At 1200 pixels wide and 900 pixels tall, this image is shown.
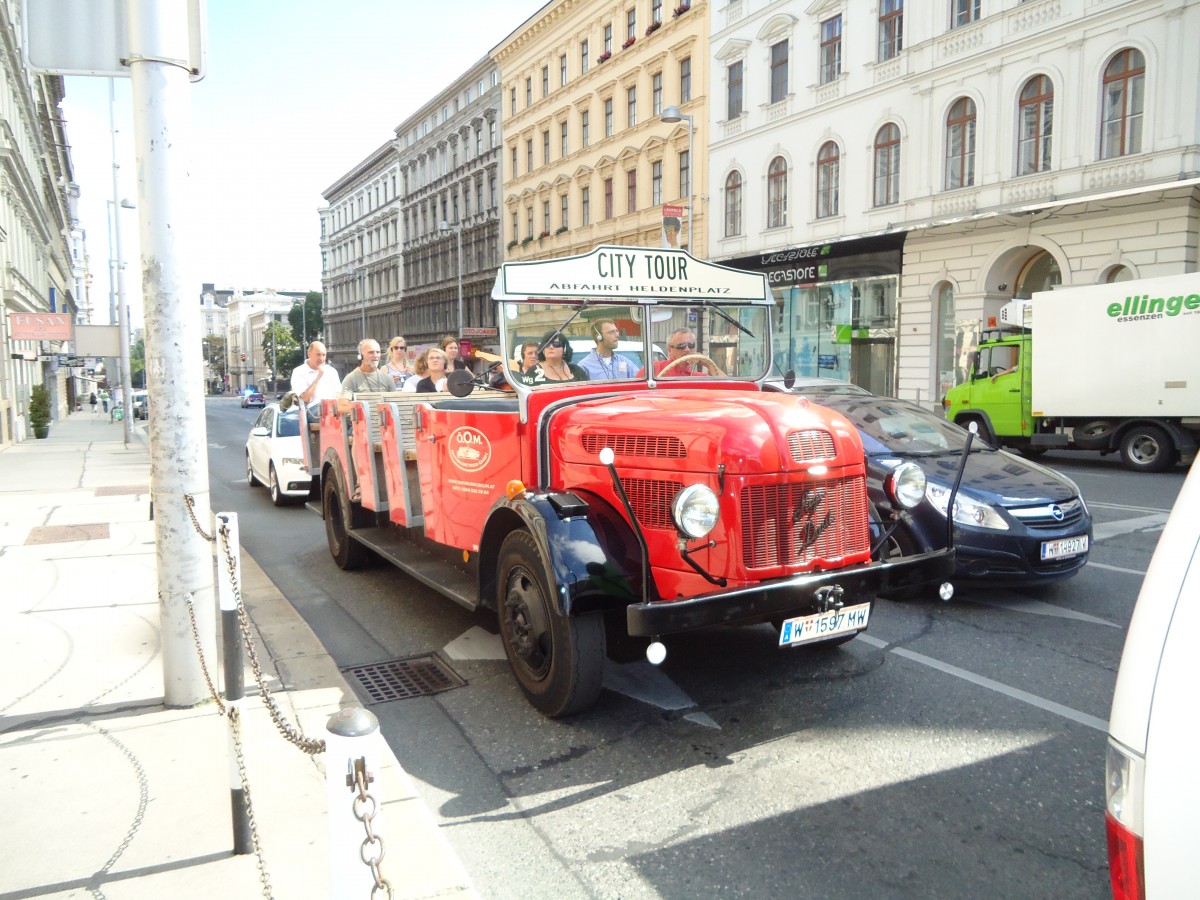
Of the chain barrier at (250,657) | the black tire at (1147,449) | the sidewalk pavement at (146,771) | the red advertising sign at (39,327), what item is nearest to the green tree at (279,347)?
the red advertising sign at (39,327)

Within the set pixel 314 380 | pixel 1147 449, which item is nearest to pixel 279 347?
pixel 314 380

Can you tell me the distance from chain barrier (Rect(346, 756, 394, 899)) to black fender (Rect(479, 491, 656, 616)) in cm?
222

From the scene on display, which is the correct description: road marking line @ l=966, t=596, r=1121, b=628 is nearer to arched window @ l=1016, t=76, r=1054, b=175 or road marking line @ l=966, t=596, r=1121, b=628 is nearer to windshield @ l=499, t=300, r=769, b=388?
→ windshield @ l=499, t=300, r=769, b=388

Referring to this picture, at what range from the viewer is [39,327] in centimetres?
2058

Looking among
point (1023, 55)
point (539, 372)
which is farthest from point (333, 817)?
point (1023, 55)

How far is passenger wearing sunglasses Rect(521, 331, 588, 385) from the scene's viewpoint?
5.37 metres

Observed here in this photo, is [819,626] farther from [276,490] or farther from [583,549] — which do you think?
[276,490]

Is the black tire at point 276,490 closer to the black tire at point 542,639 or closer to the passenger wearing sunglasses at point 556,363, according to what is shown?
the passenger wearing sunglasses at point 556,363

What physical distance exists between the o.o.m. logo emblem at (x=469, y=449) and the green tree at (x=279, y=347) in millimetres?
92580

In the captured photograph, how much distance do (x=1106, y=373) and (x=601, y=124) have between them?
93.0 feet

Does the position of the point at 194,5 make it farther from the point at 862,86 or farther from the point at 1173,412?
the point at 862,86

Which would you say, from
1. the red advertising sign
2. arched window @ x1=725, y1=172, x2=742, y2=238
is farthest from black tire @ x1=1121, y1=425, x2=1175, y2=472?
the red advertising sign

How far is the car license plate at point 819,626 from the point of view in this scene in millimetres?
4090

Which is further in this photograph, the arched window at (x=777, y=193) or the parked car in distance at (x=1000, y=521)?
the arched window at (x=777, y=193)
